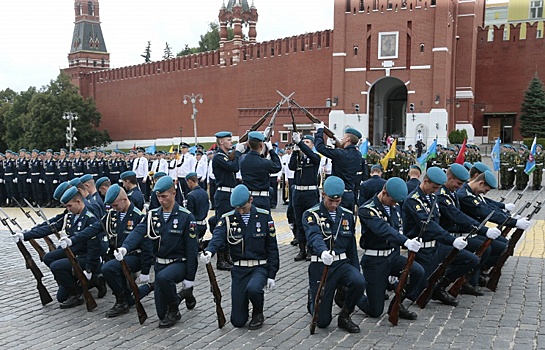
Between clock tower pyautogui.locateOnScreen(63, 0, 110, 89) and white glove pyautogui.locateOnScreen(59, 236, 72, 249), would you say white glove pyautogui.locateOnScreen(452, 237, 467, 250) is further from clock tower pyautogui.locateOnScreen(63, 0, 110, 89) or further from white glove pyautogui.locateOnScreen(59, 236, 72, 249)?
clock tower pyautogui.locateOnScreen(63, 0, 110, 89)

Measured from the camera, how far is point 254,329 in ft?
19.8

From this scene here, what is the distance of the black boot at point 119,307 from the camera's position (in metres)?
6.56

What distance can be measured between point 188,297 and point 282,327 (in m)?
1.20

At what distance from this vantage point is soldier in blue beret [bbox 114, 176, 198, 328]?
6.19m

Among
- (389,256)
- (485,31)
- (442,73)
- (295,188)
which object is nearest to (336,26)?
(442,73)

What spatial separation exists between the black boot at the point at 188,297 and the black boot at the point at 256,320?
842 mm

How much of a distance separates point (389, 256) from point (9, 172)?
15.9 m

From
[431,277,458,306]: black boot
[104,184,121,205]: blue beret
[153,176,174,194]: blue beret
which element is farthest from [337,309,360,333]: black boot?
[104,184,121,205]: blue beret

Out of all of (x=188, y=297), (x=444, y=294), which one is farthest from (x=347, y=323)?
(x=188, y=297)

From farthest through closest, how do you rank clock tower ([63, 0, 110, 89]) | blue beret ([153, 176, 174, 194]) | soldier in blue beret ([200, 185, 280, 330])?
clock tower ([63, 0, 110, 89]) < blue beret ([153, 176, 174, 194]) < soldier in blue beret ([200, 185, 280, 330])

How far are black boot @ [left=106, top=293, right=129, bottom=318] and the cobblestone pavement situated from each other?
7 centimetres

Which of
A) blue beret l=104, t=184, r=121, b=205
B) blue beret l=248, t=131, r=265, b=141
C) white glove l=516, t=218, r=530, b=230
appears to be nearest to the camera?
blue beret l=104, t=184, r=121, b=205

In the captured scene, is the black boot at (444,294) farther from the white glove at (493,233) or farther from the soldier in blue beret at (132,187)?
the soldier in blue beret at (132,187)

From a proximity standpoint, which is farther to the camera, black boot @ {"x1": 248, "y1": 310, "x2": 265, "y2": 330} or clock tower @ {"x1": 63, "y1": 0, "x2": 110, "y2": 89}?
clock tower @ {"x1": 63, "y1": 0, "x2": 110, "y2": 89}
